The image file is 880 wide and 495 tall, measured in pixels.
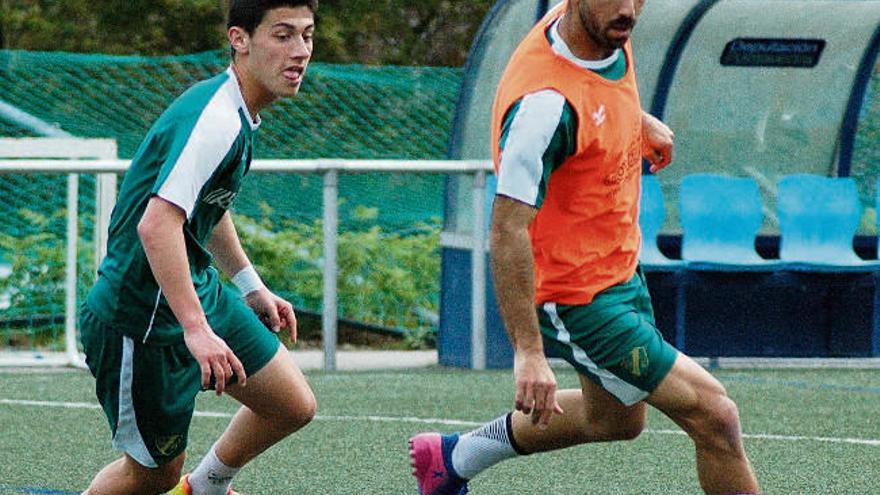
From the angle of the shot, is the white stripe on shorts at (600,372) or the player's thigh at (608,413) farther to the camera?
the player's thigh at (608,413)

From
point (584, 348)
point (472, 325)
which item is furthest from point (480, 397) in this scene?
point (584, 348)

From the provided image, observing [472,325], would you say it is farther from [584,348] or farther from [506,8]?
[584,348]

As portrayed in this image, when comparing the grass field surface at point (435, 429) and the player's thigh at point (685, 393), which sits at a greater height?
the player's thigh at point (685, 393)

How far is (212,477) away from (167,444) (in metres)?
0.49

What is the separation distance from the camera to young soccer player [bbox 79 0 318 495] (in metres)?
5.07

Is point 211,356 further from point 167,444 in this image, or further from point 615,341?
point 615,341

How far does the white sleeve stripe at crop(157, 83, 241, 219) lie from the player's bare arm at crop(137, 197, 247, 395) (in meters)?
0.04

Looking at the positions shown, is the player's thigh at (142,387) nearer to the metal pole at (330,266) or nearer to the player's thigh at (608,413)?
the player's thigh at (608,413)

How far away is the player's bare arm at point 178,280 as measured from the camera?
502cm

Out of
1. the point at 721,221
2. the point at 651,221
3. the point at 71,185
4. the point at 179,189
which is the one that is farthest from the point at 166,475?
the point at 721,221

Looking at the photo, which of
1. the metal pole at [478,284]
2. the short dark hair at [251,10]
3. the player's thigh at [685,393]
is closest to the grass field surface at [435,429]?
the metal pole at [478,284]

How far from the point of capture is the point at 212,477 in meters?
5.95

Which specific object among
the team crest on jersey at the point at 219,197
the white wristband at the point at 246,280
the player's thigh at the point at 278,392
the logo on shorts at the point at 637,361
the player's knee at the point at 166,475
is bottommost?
the player's knee at the point at 166,475

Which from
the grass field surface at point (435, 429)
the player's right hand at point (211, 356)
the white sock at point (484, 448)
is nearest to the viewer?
the player's right hand at point (211, 356)
